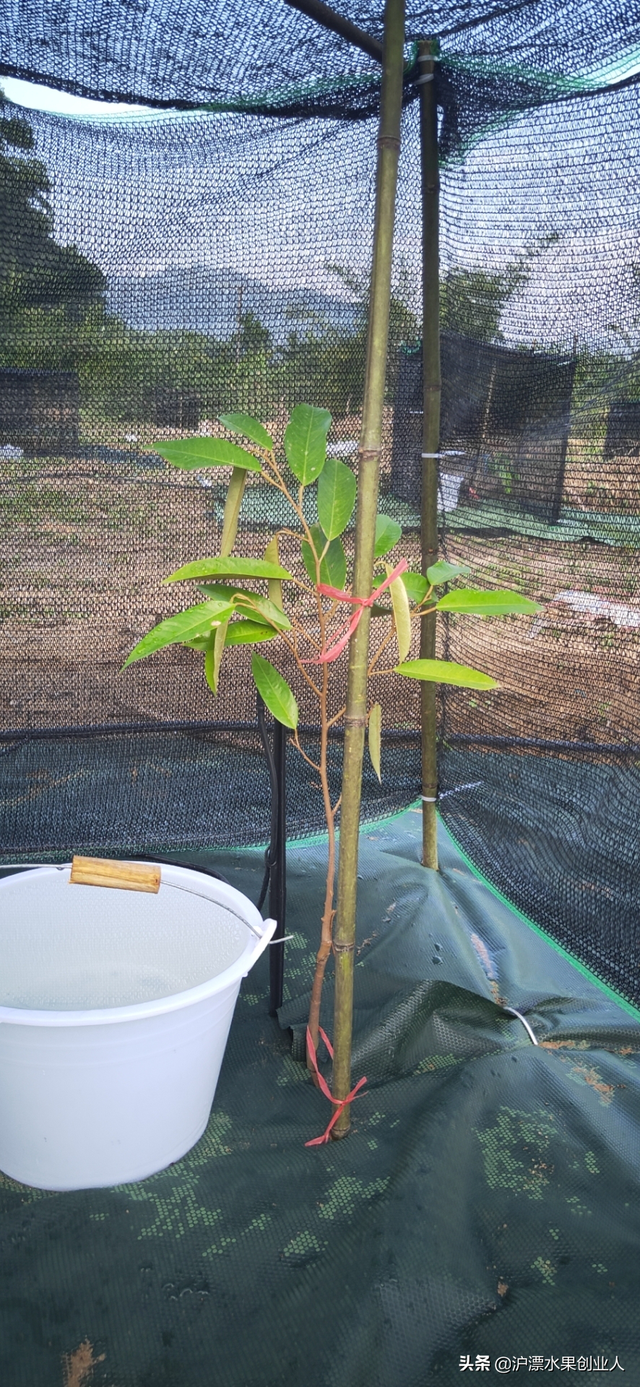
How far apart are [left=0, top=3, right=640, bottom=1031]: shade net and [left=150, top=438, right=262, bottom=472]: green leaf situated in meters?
0.86

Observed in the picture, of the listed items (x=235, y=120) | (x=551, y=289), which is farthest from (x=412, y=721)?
(x=235, y=120)

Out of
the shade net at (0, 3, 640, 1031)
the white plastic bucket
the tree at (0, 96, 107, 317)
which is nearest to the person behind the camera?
the white plastic bucket

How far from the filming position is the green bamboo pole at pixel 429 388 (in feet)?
5.84

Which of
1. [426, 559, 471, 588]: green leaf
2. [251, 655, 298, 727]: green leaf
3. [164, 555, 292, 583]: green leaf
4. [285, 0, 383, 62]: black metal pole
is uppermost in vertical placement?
[285, 0, 383, 62]: black metal pole

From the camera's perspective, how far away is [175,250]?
1.86 metres

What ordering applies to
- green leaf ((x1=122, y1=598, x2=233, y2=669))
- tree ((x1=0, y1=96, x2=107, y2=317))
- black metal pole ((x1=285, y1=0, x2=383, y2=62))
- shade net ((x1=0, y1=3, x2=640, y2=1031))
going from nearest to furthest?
green leaf ((x1=122, y1=598, x2=233, y2=669)) < black metal pole ((x1=285, y1=0, x2=383, y2=62)) < shade net ((x1=0, y1=3, x2=640, y2=1031)) < tree ((x1=0, y1=96, x2=107, y2=317))

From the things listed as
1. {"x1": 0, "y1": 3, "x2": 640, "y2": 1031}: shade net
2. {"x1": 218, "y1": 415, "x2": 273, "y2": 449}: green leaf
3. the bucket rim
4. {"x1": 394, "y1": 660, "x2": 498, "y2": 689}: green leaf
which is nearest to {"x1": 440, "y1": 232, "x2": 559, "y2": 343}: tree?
{"x1": 0, "y1": 3, "x2": 640, "y2": 1031}: shade net

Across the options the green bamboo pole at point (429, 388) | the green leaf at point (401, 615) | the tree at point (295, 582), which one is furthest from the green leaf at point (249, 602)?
the green bamboo pole at point (429, 388)

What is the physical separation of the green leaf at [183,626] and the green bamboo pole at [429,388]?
77 cm

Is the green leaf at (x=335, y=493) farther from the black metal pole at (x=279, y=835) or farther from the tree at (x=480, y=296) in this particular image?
the tree at (x=480, y=296)

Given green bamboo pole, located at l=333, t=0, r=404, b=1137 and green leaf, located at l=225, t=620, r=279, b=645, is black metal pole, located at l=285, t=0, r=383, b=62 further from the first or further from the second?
green leaf, located at l=225, t=620, r=279, b=645

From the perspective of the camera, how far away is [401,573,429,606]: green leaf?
47.7 inches

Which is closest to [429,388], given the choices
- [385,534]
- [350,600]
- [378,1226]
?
[385,534]

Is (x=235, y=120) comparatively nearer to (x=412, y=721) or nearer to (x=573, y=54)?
(x=573, y=54)
